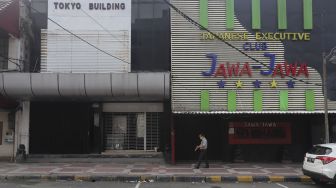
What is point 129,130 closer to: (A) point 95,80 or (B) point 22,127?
(A) point 95,80

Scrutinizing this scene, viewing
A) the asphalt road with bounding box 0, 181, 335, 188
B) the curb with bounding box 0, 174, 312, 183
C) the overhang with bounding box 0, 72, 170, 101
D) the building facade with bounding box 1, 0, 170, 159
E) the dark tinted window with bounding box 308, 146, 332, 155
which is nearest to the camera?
the dark tinted window with bounding box 308, 146, 332, 155

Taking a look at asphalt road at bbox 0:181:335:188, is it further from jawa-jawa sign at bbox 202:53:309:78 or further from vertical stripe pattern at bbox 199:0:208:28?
vertical stripe pattern at bbox 199:0:208:28

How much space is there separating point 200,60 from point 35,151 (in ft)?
32.2

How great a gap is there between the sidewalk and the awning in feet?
21.1

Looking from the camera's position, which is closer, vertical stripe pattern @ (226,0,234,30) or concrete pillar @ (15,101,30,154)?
vertical stripe pattern @ (226,0,234,30)

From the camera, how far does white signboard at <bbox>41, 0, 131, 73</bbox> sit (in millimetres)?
22578

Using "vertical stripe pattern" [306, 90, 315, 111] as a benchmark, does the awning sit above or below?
above

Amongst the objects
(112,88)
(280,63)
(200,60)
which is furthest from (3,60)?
(280,63)

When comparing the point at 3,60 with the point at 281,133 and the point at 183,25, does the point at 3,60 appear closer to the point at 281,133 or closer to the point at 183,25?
the point at 183,25

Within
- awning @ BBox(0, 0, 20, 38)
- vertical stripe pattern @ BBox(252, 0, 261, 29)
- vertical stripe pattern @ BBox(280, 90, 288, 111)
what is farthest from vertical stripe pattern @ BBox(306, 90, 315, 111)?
awning @ BBox(0, 0, 20, 38)

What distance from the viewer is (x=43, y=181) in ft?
56.5

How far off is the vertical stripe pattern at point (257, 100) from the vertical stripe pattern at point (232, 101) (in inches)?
35.6

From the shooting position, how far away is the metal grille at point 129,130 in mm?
24453

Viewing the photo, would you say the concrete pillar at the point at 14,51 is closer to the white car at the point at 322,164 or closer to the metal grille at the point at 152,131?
the metal grille at the point at 152,131
